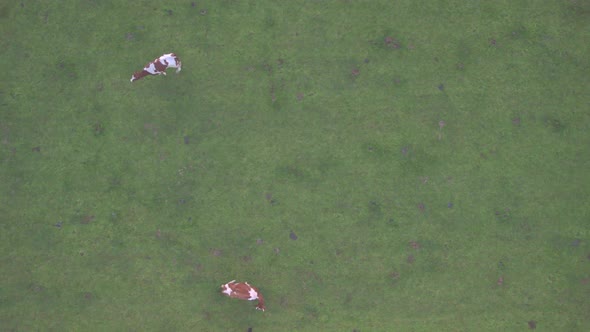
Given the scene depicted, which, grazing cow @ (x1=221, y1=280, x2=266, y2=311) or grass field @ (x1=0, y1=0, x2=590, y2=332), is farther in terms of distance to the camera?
grass field @ (x1=0, y1=0, x2=590, y2=332)

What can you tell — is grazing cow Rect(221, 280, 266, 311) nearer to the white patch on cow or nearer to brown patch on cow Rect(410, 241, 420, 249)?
the white patch on cow

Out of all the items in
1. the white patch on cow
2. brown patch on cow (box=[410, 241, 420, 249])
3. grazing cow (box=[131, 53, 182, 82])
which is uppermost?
grazing cow (box=[131, 53, 182, 82])

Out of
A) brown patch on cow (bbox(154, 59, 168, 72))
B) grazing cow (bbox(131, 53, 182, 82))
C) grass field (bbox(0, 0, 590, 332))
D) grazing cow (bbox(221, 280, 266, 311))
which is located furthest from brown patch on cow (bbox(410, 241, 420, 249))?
brown patch on cow (bbox(154, 59, 168, 72))

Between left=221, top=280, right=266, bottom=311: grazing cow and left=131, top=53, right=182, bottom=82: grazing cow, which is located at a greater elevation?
left=131, top=53, right=182, bottom=82: grazing cow

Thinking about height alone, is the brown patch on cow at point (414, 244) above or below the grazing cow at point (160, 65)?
below

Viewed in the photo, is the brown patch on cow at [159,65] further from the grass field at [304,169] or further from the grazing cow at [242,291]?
the grazing cow at [242,291]

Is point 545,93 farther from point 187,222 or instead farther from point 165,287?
point 165,287

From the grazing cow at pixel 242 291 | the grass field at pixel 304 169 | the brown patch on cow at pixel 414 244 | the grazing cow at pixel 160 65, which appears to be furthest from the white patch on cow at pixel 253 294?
the grazing cow at pixel 160 65

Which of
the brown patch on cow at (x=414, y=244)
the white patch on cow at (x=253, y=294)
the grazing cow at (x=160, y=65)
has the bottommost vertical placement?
the white patch on cow at (x=253, y=294)

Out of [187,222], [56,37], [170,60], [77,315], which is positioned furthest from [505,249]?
[56,37]
